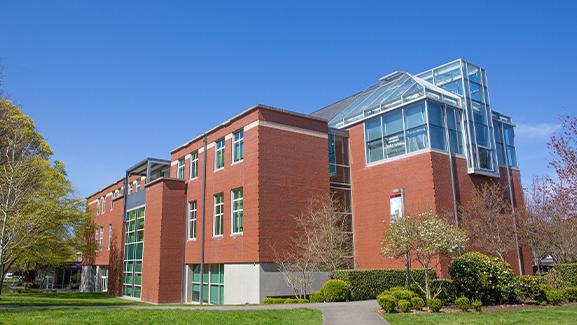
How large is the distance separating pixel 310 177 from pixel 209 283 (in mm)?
9157

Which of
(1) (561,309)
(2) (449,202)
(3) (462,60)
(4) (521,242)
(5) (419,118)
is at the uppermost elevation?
(3) (462,60)

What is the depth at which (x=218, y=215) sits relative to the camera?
28422mm

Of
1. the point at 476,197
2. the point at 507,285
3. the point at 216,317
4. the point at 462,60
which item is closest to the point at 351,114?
the point at 462,60

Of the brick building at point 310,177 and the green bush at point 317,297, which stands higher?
the brick building at point 310,177

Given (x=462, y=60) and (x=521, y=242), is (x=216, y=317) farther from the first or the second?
(x=462, y=60)

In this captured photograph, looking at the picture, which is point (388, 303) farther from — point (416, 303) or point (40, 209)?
Result: point (40, 209)

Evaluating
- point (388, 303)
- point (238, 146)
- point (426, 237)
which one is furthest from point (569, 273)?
point (238, 146)

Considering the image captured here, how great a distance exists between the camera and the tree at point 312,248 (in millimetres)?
23297

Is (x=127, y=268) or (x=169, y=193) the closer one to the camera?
(x=169, y=193)

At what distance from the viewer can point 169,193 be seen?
31.3 m

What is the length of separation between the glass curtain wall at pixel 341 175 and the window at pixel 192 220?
9.55 m

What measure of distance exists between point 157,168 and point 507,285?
28.8m

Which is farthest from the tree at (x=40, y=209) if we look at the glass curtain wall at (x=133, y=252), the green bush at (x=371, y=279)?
the green bush at (x=371, y=279)

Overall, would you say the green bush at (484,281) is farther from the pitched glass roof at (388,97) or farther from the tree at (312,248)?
the pitched glass roof at (388,97)
